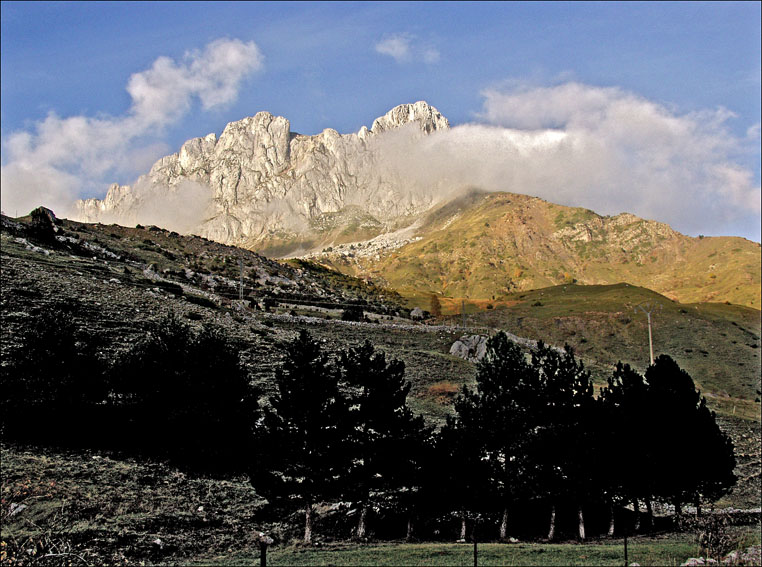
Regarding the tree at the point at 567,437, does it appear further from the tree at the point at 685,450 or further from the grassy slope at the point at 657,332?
the grassy slope at the point at 657,332

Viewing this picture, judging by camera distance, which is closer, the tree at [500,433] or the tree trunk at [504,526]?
the tree at [500,433]

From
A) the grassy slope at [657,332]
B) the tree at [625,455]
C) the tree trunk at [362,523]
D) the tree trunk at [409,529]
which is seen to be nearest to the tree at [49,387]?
the tree trunk at [362,523]

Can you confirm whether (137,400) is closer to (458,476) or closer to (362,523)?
(362,523)

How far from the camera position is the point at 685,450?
3900 cm

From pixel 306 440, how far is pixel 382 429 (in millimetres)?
4222

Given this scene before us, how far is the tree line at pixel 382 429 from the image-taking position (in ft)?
103

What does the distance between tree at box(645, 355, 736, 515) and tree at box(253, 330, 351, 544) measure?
69.0ft

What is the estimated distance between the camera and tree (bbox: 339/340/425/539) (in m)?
30.9

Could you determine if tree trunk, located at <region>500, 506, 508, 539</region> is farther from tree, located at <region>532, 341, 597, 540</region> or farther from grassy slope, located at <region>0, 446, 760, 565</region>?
grassy slope, located at <region>0, 446, 760, 565</region>

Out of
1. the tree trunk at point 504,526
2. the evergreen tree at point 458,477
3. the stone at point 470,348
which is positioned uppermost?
the stone at point 470,348

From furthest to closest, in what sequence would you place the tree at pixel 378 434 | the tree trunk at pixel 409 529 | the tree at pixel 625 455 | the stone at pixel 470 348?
1. the stone at pixel 470 348
2. the tree at pixel 625 455
3. the tree at pixel 378 434
4. the tree trunk at pixel 409 529

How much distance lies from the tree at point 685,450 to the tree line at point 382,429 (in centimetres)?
11

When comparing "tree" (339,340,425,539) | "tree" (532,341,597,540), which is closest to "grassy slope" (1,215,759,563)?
"tree" (339,340,425,539)

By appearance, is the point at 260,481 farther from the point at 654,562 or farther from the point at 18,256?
the point at 18,256
